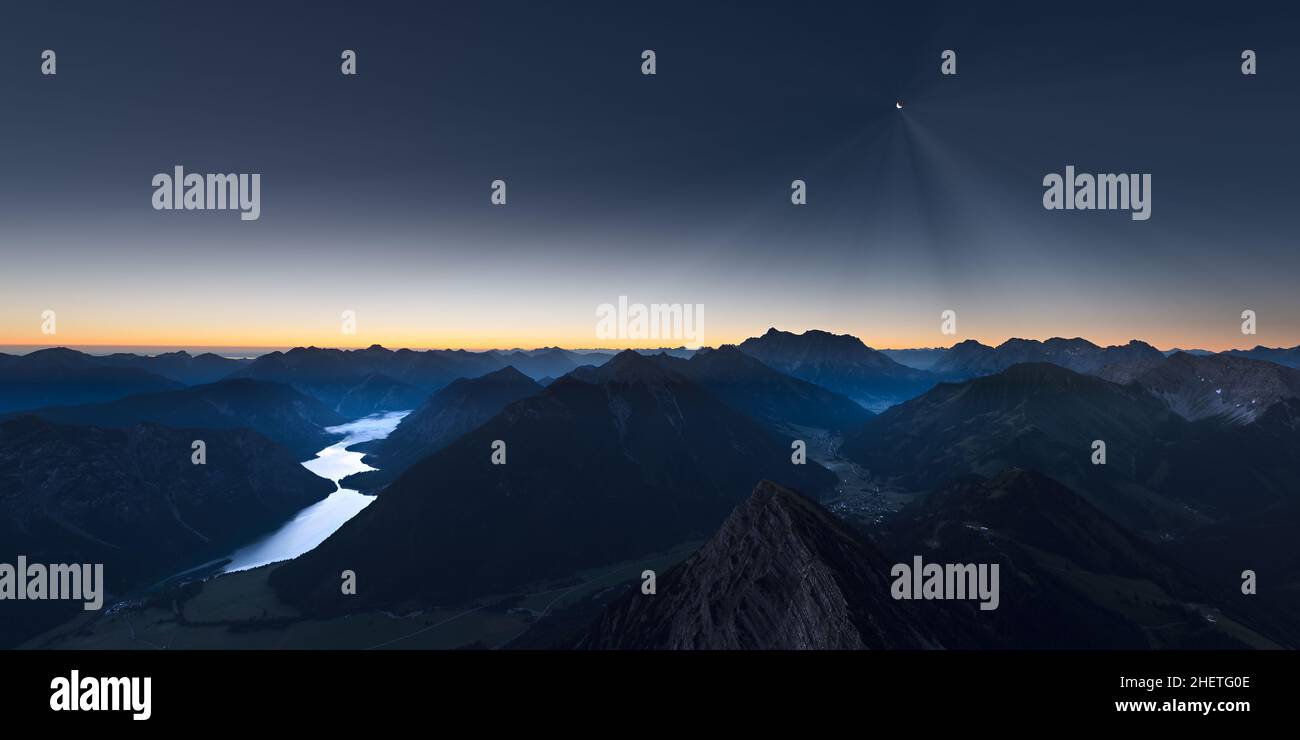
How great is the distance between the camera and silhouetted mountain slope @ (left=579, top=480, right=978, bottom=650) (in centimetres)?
9381

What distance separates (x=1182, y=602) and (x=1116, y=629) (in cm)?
4635

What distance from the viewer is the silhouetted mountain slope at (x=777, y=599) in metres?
93.8

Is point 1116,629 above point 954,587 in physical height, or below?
below

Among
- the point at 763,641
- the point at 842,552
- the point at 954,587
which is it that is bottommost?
the point at 954,587

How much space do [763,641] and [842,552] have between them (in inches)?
1106

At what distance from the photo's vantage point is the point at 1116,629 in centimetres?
17800

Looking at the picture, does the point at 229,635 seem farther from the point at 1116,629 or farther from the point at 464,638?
the point at 1116,629

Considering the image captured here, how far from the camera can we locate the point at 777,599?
327 feet
